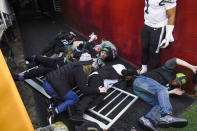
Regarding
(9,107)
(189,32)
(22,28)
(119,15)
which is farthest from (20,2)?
(9,107)

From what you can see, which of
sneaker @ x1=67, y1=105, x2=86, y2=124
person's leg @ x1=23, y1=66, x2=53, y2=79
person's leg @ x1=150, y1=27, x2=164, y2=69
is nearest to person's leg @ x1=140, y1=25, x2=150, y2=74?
person's leg @ x1=150, y1=27, x2=164, y2=69

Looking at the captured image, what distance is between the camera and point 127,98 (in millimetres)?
3848

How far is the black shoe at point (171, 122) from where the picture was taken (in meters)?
2.81

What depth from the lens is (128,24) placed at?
15.6ft

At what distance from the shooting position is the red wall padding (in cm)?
344

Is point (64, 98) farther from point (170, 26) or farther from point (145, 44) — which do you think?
point (170, 26)

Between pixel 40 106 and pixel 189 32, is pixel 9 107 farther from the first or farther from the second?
pixel 189 32

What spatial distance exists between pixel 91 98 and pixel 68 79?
1.72ft

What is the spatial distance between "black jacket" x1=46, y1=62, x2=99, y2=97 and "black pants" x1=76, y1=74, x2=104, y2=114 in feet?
0.44

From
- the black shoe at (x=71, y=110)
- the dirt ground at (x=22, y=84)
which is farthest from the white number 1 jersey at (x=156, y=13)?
the dirt ground at (x=22, y=84)

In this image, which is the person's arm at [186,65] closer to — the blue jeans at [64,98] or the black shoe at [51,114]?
the blue jeans at [64,98]

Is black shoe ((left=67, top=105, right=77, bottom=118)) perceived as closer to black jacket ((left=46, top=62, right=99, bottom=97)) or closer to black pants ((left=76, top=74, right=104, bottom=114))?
black pants ((left=76, top=74, right=104, bottom=114))

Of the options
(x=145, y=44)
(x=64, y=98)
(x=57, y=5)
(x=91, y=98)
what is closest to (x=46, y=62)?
(x=64, y=98)

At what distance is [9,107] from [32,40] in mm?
6779
